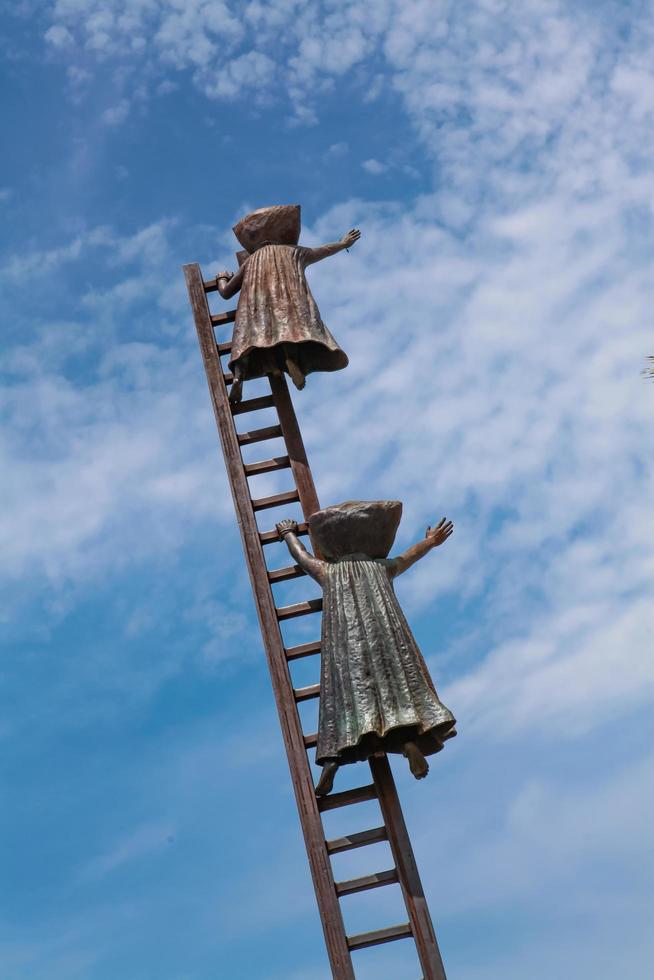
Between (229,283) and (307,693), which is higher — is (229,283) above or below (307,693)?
above

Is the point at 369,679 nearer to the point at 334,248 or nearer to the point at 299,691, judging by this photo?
the point at 299,691

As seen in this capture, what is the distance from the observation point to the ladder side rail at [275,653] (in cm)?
497

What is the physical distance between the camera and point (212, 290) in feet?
21.1

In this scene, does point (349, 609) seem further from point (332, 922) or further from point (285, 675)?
point (332, 922)

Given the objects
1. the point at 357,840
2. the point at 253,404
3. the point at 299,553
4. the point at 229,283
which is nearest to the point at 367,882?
the point at 357,840

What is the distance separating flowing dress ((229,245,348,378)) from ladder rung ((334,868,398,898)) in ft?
8.20

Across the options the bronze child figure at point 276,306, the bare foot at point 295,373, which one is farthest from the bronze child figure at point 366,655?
the bronze child figure at point 276,306

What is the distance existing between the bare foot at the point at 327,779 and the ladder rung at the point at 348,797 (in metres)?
0.05

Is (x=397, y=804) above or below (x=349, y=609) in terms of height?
below

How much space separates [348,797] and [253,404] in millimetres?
2032

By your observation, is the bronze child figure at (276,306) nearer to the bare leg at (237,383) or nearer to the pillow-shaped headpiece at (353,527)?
the bare leg at (237,383)

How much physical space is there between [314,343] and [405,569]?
4.11ft

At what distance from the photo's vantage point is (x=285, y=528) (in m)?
5.71

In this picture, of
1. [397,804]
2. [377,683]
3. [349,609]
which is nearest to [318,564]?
[349,609]
